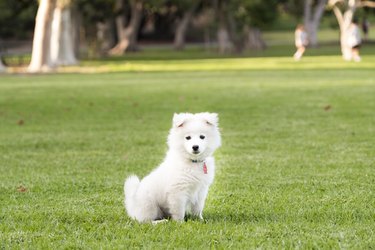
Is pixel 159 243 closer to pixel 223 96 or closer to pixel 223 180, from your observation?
pixel 223 180

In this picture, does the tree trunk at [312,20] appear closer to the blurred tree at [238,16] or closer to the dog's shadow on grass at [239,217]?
the blurred tree at [238,16]

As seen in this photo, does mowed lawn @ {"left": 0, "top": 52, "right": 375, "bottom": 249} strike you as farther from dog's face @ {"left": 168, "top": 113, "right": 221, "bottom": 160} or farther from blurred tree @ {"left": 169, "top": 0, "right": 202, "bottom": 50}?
blurred tree @ {"left": 169, "top": 0, "right": 202, "bottom": 50}

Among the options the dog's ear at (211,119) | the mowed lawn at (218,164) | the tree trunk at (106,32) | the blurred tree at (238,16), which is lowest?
the tree trunk at (106,32)

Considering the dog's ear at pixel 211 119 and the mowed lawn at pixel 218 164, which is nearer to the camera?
the mowed lawn at pixel 218 164

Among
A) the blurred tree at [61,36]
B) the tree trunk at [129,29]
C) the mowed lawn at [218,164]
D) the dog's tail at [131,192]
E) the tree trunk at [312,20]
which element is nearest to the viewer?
the mowed lawn at [218,164]

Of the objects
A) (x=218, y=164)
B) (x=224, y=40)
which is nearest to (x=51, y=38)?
(x=224, y=40)

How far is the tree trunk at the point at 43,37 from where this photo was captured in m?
40.1

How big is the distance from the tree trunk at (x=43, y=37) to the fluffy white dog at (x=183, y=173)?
1301 inches

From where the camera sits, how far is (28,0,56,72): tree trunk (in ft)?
132

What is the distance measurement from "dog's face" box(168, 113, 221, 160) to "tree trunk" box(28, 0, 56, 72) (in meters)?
33.1

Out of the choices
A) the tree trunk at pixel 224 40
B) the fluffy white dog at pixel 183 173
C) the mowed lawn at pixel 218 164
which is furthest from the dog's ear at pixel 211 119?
the tree trunk at pixel 224 40

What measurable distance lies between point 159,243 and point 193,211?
85cm

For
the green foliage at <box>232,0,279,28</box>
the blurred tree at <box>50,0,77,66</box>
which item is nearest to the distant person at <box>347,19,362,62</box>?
the blurred tree at <box>50,0,77,66</box>

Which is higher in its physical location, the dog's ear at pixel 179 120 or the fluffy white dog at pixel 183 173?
the dog's ear at pixel 179 120
